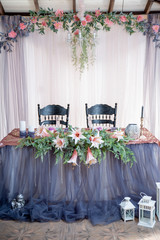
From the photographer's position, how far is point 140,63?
4.71 metres

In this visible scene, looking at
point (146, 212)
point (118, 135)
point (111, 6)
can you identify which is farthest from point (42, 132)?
point (111, 6)

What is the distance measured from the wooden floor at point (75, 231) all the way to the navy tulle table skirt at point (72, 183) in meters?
0.07

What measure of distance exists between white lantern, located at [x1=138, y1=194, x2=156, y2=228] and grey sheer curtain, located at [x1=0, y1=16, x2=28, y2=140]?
9.50ft

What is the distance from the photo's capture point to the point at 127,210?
242 centimetres

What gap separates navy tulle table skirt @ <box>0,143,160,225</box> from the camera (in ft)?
7.93

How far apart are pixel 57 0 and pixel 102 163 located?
3025 millimetres

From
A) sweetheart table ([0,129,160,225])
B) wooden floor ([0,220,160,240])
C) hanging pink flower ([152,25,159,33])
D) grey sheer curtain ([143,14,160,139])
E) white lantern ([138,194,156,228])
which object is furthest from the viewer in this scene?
grey sheer curtain ([143,14,160,139])

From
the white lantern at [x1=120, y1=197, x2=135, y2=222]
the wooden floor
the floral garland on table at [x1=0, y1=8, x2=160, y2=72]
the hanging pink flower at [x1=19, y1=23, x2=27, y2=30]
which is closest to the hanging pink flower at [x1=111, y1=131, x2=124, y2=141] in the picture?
the white lantern at [x1=120, y1=197, x2=135, y2=222]

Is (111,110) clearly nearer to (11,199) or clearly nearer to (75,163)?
(75,163)

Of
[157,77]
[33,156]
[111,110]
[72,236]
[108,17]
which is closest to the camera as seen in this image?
[72,236]

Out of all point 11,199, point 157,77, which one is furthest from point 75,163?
point 157,77

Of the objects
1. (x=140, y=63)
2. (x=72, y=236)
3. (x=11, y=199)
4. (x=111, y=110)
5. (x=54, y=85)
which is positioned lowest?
(x=72, y=236)

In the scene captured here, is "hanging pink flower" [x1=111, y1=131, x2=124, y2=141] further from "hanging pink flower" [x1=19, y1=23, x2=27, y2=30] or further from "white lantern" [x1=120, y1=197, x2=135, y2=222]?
"hanging pink flower" [x1=19, y1=23, x2=27, y2=30]

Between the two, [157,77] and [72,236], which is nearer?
[72,236]
